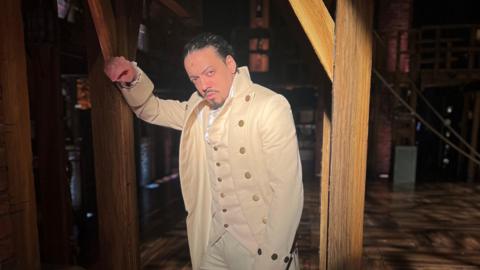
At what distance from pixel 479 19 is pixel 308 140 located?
792 centimetres

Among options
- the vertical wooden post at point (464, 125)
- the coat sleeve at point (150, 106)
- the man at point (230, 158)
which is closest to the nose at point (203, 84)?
the man at point (230, 158)

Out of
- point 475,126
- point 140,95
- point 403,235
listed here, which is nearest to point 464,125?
point 475,126

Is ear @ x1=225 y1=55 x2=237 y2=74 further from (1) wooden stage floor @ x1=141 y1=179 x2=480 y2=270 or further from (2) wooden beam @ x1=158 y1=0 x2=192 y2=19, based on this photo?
(2) wooden beam @ x1=158 y1=0 x2=192 y2=19

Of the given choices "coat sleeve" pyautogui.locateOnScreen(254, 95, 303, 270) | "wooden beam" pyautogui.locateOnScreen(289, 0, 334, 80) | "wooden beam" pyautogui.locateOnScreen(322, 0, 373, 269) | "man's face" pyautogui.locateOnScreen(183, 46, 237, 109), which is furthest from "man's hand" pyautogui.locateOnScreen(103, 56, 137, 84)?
"wooden beam" pyautogui.locateOnScreen(322, 0, 373, 269)

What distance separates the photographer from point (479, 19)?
11422 millimetres

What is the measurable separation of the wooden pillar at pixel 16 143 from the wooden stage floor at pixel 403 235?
7.67 ft

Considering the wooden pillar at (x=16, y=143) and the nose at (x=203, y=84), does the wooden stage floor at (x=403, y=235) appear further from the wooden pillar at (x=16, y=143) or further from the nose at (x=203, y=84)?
the nose at (x=203, y=84)

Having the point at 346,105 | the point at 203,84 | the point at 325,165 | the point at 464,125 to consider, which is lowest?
the point at 464,125

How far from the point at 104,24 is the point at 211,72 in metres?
0.70

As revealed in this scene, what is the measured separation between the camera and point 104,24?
1849 mm

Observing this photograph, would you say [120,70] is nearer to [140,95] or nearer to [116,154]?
[140,95]

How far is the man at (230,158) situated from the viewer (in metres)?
1.68

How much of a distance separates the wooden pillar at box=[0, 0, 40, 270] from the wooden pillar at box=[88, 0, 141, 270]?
0.38 metres

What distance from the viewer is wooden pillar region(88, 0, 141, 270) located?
202 centimetres
